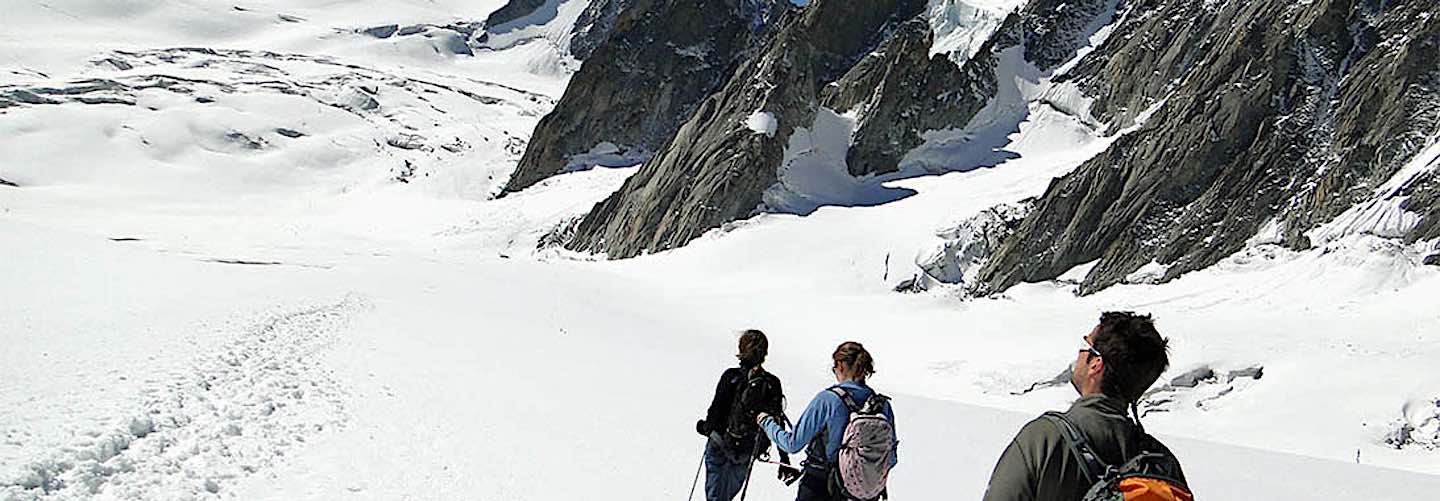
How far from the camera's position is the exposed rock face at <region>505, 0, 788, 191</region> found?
65.9 meters

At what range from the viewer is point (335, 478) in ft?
29.5

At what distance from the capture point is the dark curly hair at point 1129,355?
313 centimetres

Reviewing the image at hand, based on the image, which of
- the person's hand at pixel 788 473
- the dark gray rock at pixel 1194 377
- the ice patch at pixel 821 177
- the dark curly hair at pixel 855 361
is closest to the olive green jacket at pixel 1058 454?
the dark curly hair at pixel 855 361

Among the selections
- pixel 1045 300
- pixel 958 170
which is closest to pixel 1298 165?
pixel 1045 300

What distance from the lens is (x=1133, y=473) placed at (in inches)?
112

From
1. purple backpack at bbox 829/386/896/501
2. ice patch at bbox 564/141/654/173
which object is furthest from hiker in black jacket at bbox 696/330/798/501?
ice patch at bbox 564/141/654/173

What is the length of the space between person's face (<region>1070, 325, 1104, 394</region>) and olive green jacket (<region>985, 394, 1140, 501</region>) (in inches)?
3.5

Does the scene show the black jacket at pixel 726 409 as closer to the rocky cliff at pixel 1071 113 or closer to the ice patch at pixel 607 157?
the rocky cliff at pixel 1071 113

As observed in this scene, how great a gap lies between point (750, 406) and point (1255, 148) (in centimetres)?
2660

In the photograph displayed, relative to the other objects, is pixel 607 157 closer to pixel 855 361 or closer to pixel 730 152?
pixel 730 152

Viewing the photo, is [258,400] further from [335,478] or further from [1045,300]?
[1045,300]

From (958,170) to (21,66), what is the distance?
396 ft

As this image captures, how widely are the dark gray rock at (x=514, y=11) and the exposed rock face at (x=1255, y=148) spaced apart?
151 m

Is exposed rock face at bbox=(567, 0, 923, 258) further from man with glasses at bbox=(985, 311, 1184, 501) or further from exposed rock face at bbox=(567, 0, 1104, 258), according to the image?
man with glasses at bbox=(985, 311, 1184, 501)
